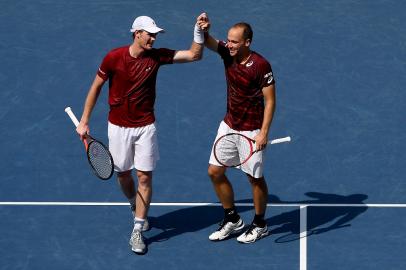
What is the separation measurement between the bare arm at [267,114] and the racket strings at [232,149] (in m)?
0.22

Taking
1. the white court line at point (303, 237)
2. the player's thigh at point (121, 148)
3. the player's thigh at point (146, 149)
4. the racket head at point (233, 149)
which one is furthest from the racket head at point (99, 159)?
the white court line at point (303, 237)

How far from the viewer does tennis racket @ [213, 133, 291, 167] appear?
11.9 m

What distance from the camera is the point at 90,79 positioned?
52.1 ft

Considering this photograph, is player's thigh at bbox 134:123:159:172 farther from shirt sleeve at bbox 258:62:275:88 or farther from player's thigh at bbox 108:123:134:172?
shirt sleeve at bbox 258:62:275:88

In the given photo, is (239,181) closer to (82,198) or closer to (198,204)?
(198,204)

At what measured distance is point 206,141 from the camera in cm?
1439

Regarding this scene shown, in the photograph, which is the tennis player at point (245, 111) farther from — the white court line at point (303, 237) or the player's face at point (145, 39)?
the player's face at point (145, 39)

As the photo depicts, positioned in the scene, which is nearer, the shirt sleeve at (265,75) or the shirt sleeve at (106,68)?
the shirt sleeve at (265,75)

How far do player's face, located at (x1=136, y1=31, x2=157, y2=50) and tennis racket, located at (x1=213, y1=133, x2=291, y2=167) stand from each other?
127cm

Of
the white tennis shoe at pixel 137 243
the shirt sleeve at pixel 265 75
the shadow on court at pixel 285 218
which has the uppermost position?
the shirt sleeve at pixel 265 75

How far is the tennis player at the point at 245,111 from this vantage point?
1170 centimetres

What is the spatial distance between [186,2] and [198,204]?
219 inches

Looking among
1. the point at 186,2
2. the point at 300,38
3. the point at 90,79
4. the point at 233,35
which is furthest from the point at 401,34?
the point at 233,35

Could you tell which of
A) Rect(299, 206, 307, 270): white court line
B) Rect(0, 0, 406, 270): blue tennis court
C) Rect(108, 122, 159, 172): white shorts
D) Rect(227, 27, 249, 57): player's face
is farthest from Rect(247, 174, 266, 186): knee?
Rect(227, 27, 249, 57): player's face
